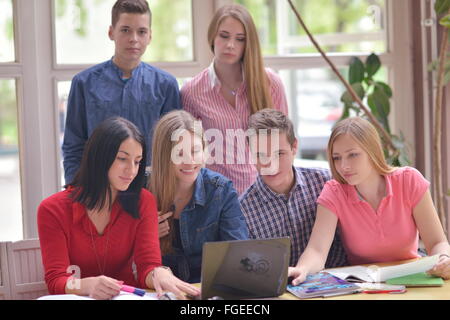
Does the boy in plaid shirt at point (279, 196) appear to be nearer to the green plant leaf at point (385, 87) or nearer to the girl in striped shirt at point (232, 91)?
the girl in striped shirt at point (232, 91)

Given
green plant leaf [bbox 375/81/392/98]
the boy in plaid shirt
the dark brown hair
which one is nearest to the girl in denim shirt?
the boy in plaid shirt

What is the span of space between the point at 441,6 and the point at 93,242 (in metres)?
2.03

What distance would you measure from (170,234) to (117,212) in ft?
0.80

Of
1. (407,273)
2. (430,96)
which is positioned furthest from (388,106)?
(407,273)

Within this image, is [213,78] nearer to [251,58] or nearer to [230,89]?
[230,89]

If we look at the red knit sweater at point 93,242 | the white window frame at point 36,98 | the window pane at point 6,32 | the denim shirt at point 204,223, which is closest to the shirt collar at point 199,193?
the denim shirt at point 204,223

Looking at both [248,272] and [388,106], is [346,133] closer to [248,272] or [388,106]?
[248,272]

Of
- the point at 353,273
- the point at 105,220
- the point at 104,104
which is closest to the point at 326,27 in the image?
the point at 104,104

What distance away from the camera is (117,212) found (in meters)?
2.04

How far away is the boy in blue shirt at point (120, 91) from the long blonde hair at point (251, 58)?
0.96 feet

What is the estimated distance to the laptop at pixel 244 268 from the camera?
1699mm

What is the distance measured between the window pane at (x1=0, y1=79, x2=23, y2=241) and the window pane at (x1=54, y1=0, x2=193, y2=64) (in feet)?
0.95

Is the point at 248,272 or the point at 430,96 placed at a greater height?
the point at 430,96
